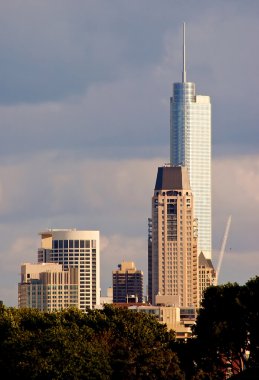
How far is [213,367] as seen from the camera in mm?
189750

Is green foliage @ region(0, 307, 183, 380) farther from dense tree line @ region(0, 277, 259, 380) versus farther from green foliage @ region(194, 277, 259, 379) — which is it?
green foliage @ region(194, 277, 259, 379)

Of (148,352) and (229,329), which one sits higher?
(229,329)

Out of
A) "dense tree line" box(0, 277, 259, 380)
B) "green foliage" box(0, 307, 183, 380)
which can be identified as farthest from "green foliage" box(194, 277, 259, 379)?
"green foliage" box(0, 307, 183, 380)

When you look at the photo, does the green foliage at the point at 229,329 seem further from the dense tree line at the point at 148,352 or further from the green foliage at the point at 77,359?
the green foliage at the point at 77,359

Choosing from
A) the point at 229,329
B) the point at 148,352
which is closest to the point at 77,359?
the point at 148,352

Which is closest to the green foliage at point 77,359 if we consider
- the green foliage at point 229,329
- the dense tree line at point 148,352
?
the dense tree line at point 148,352

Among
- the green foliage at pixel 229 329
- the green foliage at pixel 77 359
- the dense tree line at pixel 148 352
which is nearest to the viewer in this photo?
the green foliage at pixel 77 359

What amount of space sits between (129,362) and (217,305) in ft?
76.7

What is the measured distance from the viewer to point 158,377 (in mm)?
177625

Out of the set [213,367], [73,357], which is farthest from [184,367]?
[73,357]

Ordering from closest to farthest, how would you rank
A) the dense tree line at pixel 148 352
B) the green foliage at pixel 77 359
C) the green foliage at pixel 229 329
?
the green foliage at pixel 77 359, the dense tree line at pixel 148 352, the green foliage at pixel 229 329

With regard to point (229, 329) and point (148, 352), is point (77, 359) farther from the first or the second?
point (229, 329)

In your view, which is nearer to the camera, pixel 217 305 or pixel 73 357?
pixel 73 357

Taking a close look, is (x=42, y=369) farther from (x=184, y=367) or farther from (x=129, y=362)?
(x=184, y=367)
